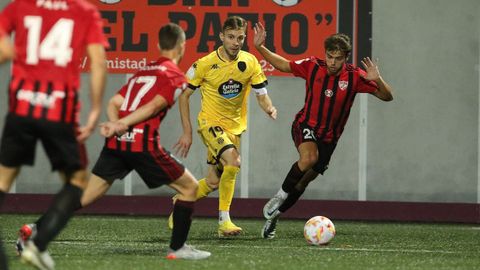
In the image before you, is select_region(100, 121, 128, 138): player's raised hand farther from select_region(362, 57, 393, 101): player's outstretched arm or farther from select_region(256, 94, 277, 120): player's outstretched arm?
select_region(362, 57, 393, 101): player's outstretched arm

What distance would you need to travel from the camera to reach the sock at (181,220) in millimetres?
7508

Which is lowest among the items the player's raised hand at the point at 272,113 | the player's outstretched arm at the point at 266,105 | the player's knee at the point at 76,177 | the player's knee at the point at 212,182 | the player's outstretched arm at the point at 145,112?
the player's knee at the point at 212,182

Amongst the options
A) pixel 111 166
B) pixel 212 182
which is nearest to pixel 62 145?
pixel 111 166

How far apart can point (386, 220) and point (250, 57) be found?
3597 mm

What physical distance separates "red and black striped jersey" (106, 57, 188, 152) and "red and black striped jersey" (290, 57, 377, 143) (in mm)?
2970

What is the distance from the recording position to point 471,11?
13.0 m

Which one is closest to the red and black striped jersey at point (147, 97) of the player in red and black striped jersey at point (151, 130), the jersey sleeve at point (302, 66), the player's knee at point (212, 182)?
the player in red and black striped jersey at point (151, 130)

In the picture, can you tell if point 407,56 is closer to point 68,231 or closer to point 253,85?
point 253,85

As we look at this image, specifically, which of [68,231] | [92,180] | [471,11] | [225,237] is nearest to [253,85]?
[225,237]

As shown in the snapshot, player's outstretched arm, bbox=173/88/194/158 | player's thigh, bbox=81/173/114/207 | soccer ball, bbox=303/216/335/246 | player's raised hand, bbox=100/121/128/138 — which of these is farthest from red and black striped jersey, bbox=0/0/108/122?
soccer ball, bbox=303/216/335/246

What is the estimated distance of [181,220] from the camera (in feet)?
24.6

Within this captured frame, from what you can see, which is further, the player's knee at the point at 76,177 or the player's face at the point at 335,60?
the player's face at the point at 335,60

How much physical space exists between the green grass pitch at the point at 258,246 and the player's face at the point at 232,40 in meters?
1.75

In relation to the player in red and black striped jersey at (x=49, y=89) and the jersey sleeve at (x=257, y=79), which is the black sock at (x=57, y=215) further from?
the jersey sleeve at (x=257, y=79)
